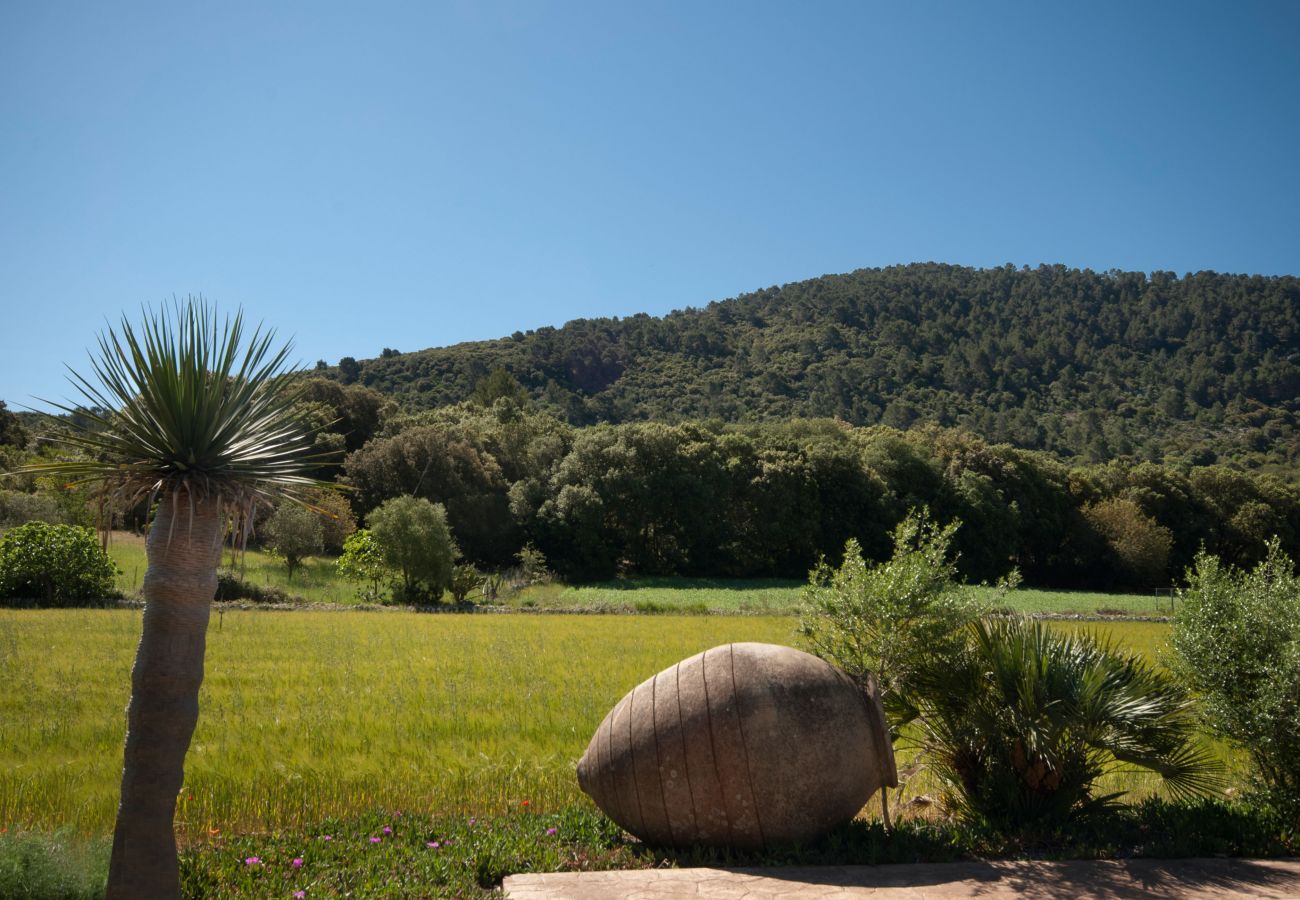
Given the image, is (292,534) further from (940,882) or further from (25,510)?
(940,882)

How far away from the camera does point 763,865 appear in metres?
7.09

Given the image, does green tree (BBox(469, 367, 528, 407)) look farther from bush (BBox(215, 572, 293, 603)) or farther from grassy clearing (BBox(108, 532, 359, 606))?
bush (BBox(215, 572, 293, 603))

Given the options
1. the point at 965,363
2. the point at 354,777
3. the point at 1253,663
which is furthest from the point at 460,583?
the point at 965,363

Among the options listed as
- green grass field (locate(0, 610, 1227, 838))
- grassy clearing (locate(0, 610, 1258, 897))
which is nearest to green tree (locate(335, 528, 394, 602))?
green grass field (locate(0, 610, 1227, 838))

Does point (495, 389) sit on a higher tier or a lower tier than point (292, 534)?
higher

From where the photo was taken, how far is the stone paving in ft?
21.0

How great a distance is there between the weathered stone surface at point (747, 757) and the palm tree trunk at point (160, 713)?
12.1 ft

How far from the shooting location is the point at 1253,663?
8664 mm

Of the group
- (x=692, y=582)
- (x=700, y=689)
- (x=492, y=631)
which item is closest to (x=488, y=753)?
(x=700, y=689)

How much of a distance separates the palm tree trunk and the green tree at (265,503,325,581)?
3861 cm

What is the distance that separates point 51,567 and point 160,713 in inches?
Answer: 1176

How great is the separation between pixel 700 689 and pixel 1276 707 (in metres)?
5.69

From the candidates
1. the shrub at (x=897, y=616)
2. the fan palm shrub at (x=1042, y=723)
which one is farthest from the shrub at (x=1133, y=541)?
the shrub at (x=897, y=616)

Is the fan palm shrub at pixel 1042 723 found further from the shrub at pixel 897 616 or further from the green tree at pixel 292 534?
the green tree at pixel 292 534
